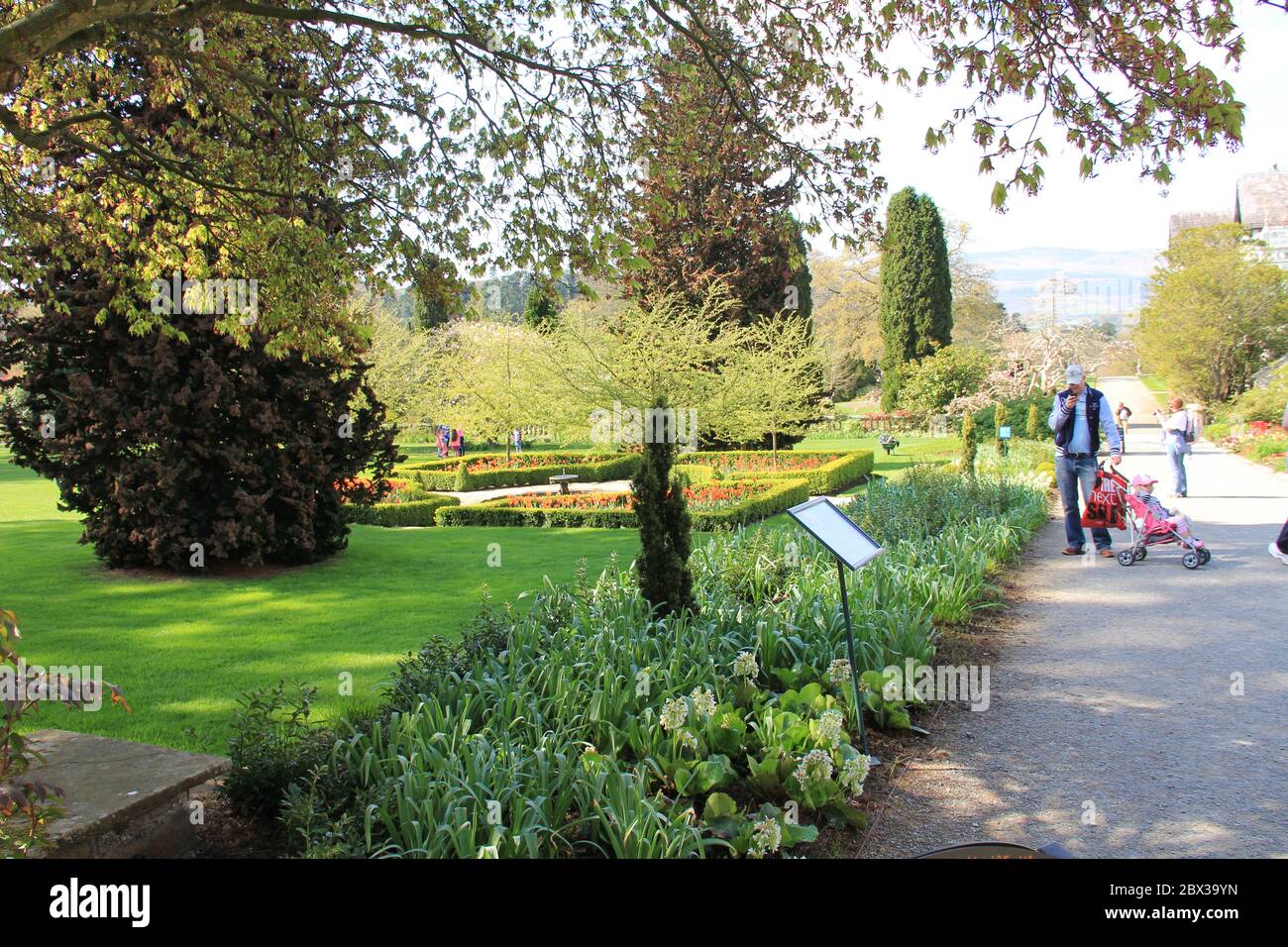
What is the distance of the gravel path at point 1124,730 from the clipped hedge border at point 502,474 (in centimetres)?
1397

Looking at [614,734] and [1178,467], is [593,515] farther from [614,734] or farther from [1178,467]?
[614,734]

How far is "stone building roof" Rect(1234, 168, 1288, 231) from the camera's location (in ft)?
161

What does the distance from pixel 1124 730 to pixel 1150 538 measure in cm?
528

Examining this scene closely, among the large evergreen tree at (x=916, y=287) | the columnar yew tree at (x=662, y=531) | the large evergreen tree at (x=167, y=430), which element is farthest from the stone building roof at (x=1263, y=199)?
the columnar yew tree at (x=662, y=531)

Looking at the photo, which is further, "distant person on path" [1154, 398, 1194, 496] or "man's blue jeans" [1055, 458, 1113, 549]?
"distant person on path" [1154, 398, 1194, 496]

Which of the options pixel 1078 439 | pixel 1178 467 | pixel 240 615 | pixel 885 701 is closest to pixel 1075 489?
pixel 1078 439

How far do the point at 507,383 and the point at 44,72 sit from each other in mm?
13942

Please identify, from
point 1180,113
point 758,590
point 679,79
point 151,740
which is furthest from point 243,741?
point 679,79

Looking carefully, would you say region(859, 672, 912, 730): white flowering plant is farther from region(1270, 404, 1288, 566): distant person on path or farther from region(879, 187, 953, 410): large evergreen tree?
region(879, 187, 953, 410): large evergreen tree

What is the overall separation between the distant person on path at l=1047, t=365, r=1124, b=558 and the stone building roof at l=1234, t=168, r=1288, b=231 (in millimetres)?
48579

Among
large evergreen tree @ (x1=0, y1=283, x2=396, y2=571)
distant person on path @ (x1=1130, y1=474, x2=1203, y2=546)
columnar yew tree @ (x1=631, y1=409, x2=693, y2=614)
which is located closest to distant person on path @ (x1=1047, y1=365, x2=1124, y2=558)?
distant person on path @ (x1=1130, y1=474, x2=1203, y2=546)

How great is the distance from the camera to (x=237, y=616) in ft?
25.8

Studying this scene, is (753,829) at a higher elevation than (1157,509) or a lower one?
lower

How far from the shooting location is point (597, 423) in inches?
686
